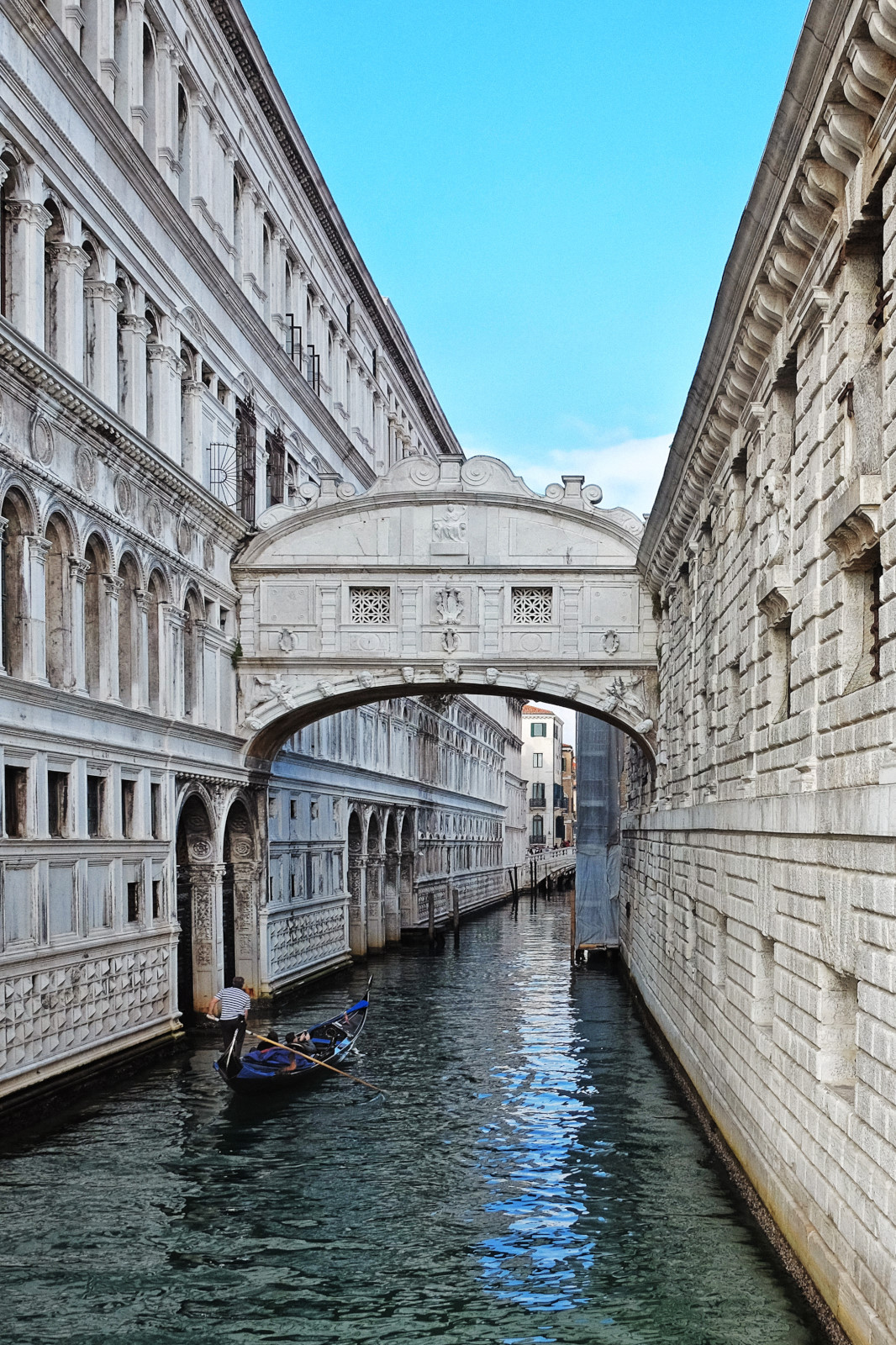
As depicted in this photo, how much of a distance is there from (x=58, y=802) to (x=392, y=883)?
2346 cm

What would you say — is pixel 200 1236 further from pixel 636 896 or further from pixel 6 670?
pixel 636 896

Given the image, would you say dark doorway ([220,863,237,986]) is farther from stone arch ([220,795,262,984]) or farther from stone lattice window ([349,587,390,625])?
stone lattice window ([349,587,390,625])

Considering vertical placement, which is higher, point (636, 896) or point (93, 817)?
point (93, 817)

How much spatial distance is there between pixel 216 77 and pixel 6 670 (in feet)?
38.2

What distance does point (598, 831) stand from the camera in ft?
117

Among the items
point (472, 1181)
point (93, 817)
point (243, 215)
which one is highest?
point (243, 215)

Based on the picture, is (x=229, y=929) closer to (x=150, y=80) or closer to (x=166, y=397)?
(x=166, y=397)

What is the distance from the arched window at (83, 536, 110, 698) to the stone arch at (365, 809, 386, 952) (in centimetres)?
1914

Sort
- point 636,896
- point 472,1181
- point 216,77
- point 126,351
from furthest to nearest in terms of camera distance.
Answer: point 636,896 < point 216,77 < point 126,351 < point 472,1181

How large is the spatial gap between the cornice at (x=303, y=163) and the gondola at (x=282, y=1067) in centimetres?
1413

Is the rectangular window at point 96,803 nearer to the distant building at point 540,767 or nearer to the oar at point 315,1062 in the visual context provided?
the oar at point 315,1062

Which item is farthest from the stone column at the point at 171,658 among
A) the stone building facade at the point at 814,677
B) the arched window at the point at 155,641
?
the stone building facade at the point at 814,677

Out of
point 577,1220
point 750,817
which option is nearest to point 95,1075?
point 577,1220

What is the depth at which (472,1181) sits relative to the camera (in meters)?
13.3
